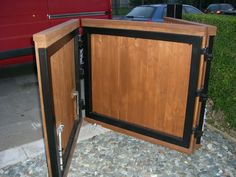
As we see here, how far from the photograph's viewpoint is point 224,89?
372 cm

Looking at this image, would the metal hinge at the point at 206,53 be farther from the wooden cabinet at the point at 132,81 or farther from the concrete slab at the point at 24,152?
the concrete slab at the point at 24,152

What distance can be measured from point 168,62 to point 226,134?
1530mm

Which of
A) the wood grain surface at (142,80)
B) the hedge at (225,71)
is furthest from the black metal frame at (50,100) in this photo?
the hedge at (225,71)

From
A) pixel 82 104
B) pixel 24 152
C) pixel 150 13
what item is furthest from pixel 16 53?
pixel 150 13

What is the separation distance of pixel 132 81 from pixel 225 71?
1375 mm

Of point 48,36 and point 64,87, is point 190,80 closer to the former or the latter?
point 64,87

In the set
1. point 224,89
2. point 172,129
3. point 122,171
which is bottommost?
point 122,171

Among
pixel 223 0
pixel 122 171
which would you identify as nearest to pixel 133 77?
pixel 122 171

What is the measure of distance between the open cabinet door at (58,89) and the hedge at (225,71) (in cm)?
201

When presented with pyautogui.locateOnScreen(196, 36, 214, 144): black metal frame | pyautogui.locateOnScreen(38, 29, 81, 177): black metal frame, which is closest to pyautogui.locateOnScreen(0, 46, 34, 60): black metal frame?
pyautogui.locateOnScreen(38, 29, 81, 177): black metal frame

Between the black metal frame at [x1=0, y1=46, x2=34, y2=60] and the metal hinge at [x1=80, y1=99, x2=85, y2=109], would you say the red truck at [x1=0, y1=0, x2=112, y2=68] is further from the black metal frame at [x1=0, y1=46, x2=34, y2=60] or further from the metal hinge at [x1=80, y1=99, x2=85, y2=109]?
the metal hinge at [x1=80, y1=99, x2=85, y2=109]

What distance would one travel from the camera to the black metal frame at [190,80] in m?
2.80

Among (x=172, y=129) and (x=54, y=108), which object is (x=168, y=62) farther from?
(x=54, y=108)

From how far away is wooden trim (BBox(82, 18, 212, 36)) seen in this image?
2.70 meters
